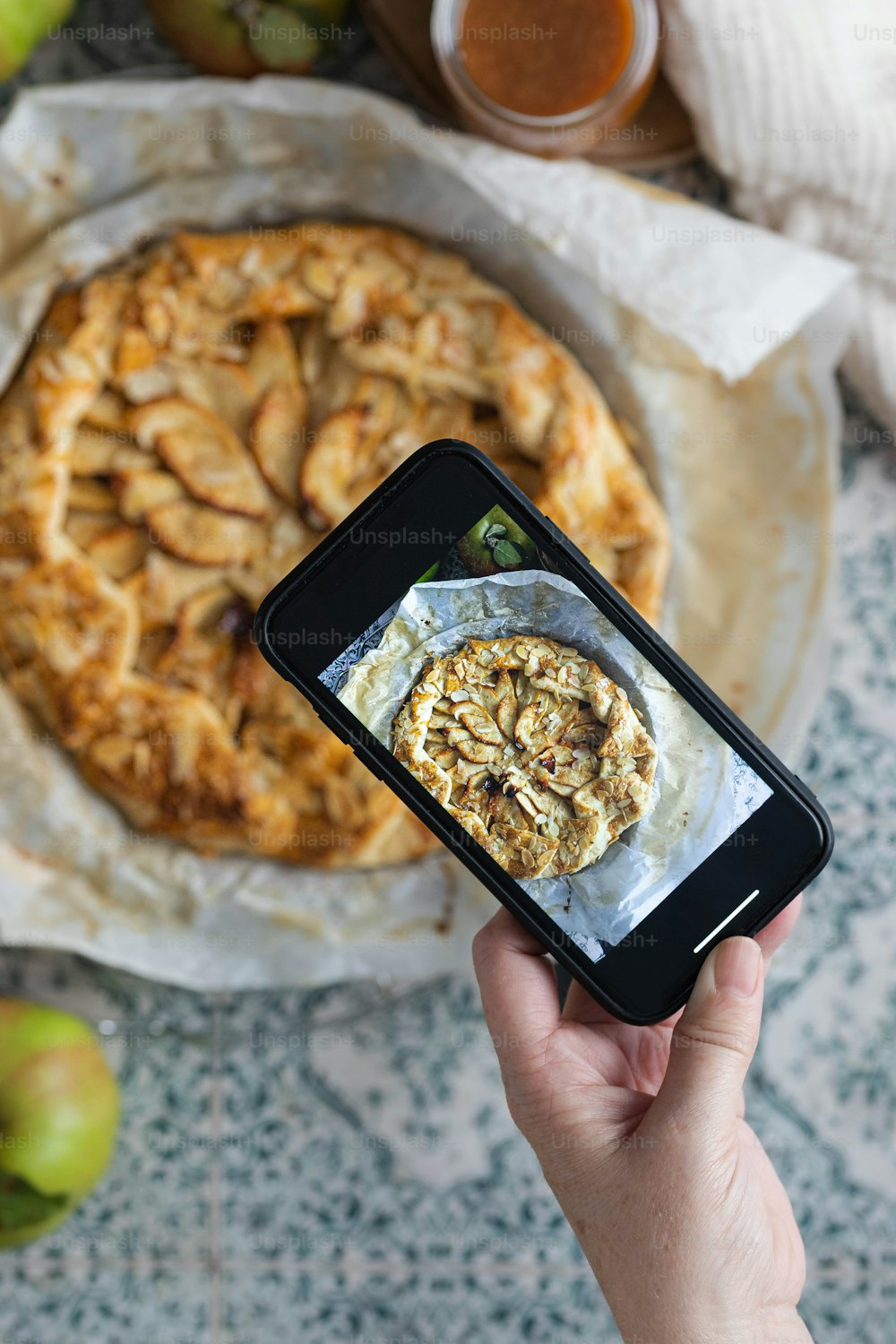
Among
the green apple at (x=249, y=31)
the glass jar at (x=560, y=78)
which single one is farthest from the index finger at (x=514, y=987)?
the green apple at (x=249, y=31)

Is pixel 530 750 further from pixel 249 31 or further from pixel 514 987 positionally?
pixel 249 31

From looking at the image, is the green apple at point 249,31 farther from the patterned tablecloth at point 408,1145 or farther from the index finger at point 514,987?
the index finger at point 514,987

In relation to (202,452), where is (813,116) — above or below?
above

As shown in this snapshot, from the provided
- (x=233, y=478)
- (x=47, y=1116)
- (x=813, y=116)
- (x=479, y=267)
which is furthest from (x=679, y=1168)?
(x=813, y=116)

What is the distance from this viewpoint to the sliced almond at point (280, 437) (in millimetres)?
1587

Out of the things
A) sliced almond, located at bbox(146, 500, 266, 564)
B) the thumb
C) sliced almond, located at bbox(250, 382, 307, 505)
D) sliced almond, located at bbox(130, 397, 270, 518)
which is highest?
the thumb

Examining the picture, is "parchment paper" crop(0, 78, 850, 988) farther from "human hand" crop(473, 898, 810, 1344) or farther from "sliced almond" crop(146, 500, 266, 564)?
"human hand" crop(473, 898, 810, 1344)

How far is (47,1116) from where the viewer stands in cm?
156

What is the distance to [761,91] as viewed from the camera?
158cm

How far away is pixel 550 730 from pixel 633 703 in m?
0.09

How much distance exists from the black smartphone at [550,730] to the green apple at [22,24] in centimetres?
104

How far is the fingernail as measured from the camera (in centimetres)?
104

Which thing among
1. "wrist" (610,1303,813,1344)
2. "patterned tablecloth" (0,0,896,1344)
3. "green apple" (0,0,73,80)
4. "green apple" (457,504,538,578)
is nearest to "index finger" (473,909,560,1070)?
"wrist" (610,1303,813,1344)

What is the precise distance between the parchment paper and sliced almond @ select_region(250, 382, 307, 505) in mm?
322
